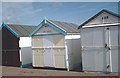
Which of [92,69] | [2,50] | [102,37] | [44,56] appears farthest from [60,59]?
[2,50]

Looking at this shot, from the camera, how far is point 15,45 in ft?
66.1

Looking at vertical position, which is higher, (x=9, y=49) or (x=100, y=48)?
(x=100, y=48)

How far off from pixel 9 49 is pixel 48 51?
491 centimetres

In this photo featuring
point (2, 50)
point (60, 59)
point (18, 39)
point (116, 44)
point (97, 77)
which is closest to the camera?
point (97, 77)

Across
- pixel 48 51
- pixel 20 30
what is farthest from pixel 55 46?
pixel 20 30

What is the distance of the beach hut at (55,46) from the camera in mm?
16688

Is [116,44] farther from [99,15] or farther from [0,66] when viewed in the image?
[0,66]

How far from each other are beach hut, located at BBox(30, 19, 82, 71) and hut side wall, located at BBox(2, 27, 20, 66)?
2390mm

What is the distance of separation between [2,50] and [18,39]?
250 cm

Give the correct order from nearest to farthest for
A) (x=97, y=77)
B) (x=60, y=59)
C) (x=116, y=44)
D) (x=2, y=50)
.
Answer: (x=97, y=77) → (x=116, y=44) → (x=60, y=59) → (x=2, y=50)

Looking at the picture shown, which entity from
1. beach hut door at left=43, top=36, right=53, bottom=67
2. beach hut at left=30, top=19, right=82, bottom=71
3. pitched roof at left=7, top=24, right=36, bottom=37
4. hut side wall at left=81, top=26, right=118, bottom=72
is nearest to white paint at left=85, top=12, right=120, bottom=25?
hut side wall at left=81, top=26, right=118, bottom=72

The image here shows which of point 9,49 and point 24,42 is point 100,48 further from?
point 9,49

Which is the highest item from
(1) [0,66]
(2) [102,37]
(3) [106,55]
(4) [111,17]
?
(4) [111,17]

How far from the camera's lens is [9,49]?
20.6m
